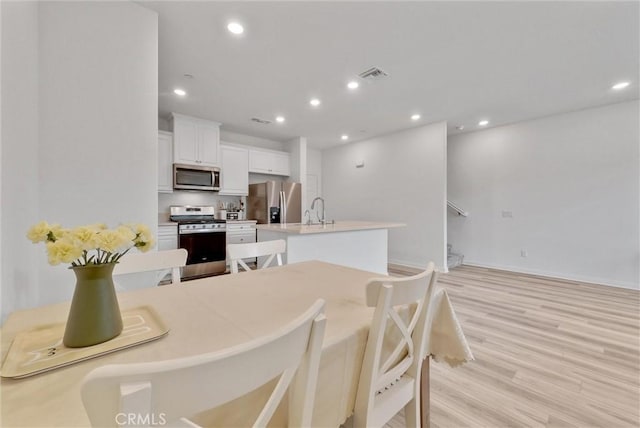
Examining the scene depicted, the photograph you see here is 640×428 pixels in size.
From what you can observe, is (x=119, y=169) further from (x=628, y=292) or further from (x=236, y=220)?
(x=628, y=292)

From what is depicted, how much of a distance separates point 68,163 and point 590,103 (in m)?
6.15

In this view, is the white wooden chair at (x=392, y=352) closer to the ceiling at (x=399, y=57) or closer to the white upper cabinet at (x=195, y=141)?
the ceiling at (x=399, y=57)

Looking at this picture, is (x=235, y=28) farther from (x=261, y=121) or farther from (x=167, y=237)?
(x=167, y=237)

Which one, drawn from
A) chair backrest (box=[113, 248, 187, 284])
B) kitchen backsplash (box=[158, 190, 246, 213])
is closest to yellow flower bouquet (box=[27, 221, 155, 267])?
chair backrest (box=[113, 248, 187, 284])

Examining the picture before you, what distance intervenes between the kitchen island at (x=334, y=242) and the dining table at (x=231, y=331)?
4.18 feet

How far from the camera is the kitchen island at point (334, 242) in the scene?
283 cm

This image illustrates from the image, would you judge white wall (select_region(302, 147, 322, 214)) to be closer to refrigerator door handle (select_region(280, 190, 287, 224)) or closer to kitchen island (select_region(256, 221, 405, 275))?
refrigerator door handle (select_region(280, 190, 287, 224))

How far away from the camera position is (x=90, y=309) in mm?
760

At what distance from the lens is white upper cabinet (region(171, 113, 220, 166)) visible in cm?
424

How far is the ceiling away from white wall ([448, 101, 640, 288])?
46 centimetres

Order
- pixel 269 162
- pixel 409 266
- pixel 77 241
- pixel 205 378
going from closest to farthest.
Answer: pixel 205 378
pixel 77 241
pixel 409 266
pixel 269 162

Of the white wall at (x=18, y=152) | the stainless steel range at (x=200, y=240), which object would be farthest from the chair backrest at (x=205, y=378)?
the stainless steel range at (x=200, y=240)

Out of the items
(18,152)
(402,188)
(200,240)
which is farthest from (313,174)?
(18,152)

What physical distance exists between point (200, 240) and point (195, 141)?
1.68 meters
